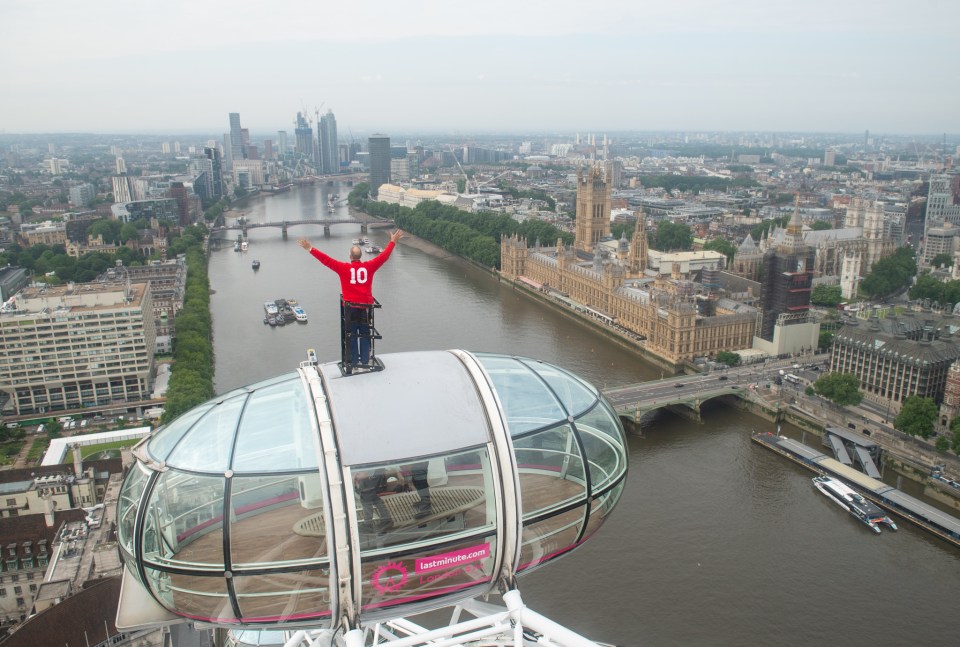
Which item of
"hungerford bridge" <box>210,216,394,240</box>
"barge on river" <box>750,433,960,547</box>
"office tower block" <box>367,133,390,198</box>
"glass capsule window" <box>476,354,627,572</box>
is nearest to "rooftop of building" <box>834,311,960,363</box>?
"barge on river" <box>750,433,960,547</box>

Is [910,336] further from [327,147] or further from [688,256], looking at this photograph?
[327,147]

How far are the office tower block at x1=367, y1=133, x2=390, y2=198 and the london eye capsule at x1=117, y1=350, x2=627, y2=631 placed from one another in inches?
1991

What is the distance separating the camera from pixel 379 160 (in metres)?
52.0

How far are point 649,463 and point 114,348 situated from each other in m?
9.61

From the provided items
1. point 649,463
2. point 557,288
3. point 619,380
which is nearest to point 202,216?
point 557,288

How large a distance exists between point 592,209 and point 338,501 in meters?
24.7

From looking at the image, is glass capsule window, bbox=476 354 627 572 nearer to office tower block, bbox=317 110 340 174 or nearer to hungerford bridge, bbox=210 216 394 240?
hungerford bridge, bbox=210 216 394 240

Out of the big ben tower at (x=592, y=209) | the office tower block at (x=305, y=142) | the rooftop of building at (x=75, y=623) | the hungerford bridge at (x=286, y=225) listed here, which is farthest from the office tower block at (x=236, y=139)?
the rooftop of building at (x=75, y=623)

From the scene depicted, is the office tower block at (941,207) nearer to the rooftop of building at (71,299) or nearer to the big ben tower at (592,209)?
the big ben tower at (592,209)

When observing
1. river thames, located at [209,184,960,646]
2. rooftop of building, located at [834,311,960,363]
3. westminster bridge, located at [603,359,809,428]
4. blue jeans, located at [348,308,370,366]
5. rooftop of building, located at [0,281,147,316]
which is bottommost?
river thames, located at [209,184,960,646]

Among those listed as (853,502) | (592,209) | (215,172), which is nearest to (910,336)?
(853,502)

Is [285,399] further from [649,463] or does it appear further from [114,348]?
[114,348]

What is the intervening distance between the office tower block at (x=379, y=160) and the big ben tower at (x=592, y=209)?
27646 millimetres

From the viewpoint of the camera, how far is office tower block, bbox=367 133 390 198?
2029 inches
